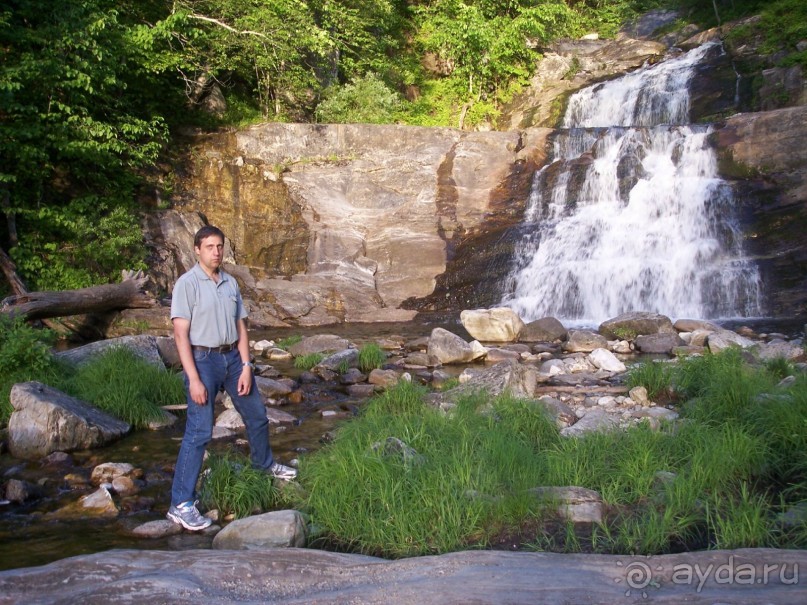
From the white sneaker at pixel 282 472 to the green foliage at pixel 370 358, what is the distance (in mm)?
4909

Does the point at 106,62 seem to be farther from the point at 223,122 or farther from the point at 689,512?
the point at 689,512

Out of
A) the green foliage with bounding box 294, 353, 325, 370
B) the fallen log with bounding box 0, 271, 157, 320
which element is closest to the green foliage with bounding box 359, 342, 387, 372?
the green foliage with bounding box 294, 353, 325, 370

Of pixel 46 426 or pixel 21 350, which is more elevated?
pixel 21 350

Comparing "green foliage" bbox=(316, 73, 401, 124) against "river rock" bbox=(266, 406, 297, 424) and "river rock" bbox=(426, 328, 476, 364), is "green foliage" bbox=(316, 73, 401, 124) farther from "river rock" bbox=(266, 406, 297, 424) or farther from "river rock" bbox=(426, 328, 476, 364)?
"river rock" bbox=(266, 406, 297, 424)

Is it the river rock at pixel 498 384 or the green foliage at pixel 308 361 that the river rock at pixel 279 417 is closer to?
the river rock at pixel 498 384

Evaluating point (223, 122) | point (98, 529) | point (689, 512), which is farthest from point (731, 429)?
point (223, 122)

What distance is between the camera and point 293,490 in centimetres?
481

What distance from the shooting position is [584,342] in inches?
447

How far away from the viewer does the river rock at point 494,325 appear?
41.7 feet

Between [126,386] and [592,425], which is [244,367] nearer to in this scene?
[592,425]

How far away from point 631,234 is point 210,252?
42.5 ft

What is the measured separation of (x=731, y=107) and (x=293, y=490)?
18169 mm

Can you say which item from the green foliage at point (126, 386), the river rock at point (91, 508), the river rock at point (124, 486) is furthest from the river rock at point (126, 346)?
the river rock at point (91, 508)

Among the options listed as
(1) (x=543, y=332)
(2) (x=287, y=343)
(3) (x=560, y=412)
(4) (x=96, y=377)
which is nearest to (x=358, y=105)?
(2) (x=287, y=343)
